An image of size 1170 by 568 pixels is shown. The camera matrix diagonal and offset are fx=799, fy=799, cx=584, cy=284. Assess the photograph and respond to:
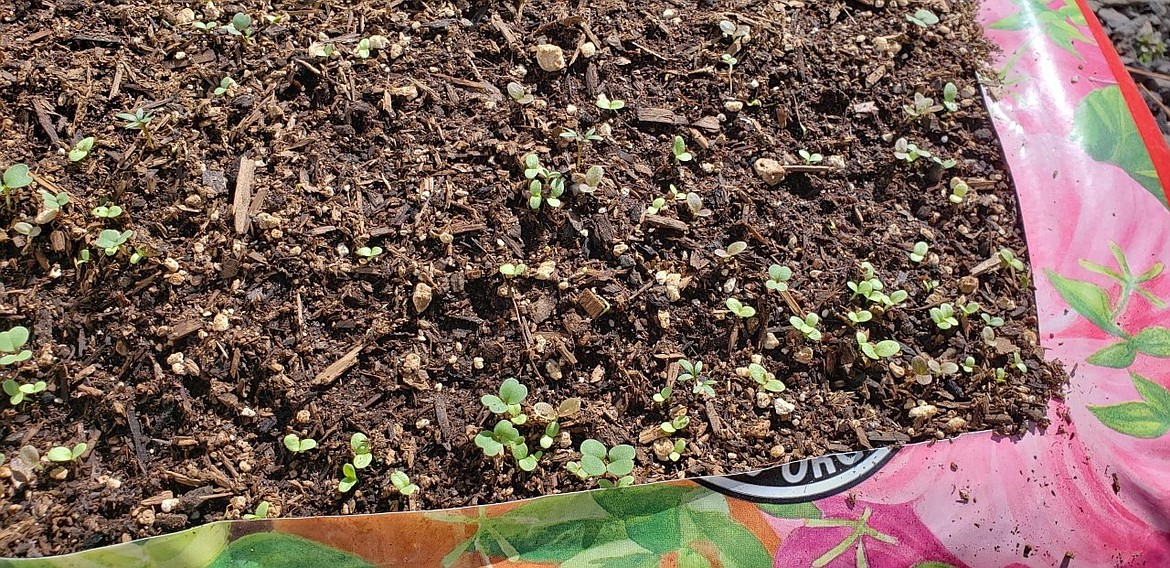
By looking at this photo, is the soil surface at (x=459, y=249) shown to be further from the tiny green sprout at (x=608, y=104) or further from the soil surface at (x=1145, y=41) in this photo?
the soil surface at (x=1145, y=41)

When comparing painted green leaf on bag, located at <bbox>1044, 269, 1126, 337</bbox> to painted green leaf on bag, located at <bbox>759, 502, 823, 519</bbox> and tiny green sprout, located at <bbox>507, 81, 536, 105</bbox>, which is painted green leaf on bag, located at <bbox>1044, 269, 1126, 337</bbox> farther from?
tiny green sprout, located at <bbox>507, 81, 536, 105</bbox>

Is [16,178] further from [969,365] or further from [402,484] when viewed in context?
[969,365]

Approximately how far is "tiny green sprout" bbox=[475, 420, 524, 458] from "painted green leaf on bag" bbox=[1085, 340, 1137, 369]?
37.0 inches

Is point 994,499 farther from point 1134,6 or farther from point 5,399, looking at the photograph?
point 1134,6

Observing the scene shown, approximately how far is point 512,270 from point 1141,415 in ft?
3.38

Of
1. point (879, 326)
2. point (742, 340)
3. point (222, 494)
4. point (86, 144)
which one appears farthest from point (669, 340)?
point (86, 144)

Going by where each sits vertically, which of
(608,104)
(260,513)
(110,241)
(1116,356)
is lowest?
(260,513)

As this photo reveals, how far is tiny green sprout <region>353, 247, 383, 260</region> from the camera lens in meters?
1.34

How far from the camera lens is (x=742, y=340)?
1.34 metres

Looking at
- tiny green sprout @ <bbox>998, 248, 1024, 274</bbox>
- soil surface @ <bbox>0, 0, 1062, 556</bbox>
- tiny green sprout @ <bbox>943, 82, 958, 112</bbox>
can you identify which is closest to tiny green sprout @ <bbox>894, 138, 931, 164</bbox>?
soil surface @ <bbox>0, 0, 1062, 556</bbox>

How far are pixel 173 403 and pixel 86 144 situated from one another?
517 mm

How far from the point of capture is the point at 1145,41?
84.7 inches

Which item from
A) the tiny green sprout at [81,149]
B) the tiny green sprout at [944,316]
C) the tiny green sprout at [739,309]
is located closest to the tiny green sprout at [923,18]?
the tiny green sprout at [944,316]

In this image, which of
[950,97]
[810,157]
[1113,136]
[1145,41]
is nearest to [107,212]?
[810,157]
